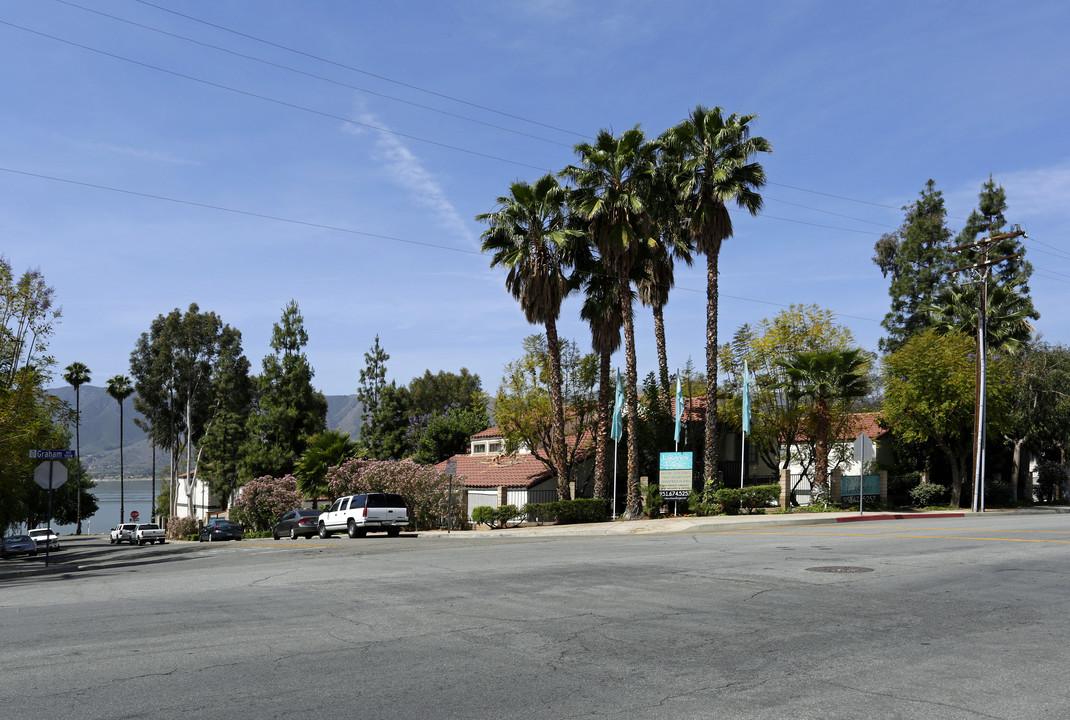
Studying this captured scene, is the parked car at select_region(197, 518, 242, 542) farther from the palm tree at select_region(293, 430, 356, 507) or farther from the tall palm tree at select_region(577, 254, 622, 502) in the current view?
the tall palm tree at select_region(577, 254, 622, 502)

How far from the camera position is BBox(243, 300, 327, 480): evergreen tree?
6075 centimetres

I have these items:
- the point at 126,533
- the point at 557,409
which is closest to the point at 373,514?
the point at 557,409

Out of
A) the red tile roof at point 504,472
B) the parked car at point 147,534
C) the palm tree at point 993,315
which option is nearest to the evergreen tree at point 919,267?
the palm tree at point 993,315

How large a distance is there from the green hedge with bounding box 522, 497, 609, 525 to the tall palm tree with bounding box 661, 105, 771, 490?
4.82 meters

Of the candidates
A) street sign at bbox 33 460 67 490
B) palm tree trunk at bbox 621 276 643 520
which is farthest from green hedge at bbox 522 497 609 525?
street sign at bbox 33 460 67 490

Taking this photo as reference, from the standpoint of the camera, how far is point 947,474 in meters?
44.0

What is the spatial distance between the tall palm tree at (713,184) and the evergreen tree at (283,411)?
37173mm

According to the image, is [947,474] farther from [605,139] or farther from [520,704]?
[520,704]

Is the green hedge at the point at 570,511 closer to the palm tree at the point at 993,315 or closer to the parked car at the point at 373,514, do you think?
the parked car at the point at 373,514

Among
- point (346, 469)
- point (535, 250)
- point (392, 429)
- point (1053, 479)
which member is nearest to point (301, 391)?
point (392, 429)

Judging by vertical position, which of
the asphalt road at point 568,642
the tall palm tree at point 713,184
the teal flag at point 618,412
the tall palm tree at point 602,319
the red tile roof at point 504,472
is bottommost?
the red tile roof at point 504,472

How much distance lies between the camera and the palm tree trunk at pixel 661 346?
39.6 m

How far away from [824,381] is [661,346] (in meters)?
8.87

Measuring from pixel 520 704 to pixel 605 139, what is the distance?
100 ft
